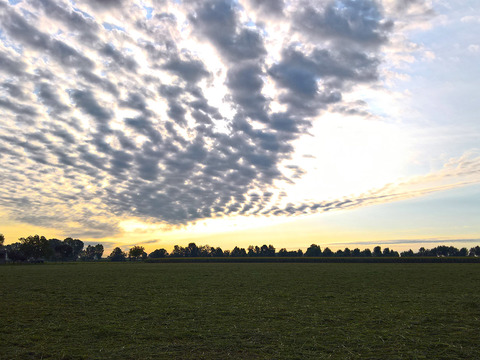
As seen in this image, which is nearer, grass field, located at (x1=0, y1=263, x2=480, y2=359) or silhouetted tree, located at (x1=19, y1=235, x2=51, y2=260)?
grass field, located at (x1=0, y1=263, x2=480, y2=359)

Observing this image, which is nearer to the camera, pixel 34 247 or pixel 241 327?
pixel 241 327

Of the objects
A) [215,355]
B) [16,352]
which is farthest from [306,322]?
[16,352]

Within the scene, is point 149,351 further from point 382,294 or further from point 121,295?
point 382,294

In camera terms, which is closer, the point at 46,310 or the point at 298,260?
the point at 46,310

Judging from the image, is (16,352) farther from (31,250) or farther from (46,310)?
(31,250)

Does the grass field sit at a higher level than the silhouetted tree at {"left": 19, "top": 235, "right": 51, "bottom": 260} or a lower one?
lower

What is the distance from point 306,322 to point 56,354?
42.7 feet

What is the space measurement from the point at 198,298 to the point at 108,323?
1049 centimetres

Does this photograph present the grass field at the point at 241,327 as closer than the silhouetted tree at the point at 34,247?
Yes

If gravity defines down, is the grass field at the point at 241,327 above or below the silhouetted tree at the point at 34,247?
below

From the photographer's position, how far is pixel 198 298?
28406 millimetres

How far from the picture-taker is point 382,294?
3119 centimetres

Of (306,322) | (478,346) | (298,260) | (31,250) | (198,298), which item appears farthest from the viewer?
(31,250)

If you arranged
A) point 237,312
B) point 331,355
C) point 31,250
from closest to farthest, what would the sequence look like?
point 331,355, point 237,312, point 31,250
